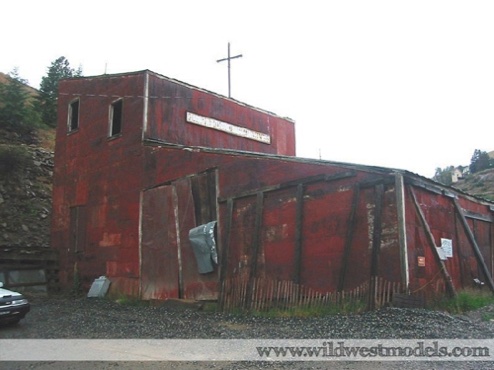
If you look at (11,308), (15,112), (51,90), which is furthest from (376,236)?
(51,90)

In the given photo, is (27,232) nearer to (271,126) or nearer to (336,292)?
(271,126)

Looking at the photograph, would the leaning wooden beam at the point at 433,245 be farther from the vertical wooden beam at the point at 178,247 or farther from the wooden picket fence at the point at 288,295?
the vertical wooden beam at the point at 178,247

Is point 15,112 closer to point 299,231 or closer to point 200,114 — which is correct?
point 200,114

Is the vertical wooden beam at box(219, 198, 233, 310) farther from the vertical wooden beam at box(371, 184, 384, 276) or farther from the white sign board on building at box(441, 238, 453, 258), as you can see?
the white sign board on building at box(441, 238, 453, 258)

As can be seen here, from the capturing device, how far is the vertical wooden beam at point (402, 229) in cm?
941

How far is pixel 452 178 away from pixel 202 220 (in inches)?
1867

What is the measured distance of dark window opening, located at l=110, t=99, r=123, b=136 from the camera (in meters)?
18.1

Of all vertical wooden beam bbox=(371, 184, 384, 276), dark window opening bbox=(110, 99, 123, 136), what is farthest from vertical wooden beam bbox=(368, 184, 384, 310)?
dark window opening bbox=(110, 99, 123, 136)

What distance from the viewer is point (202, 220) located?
13.7 m

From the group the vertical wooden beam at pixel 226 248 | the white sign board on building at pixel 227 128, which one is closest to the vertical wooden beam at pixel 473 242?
the vertical wooden beam at pixel 226 248

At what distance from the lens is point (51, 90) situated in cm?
4472

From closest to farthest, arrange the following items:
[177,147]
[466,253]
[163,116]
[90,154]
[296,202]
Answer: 1. [296,202]
2. [466,253]
3. [177,147]
4. [163,116]
5. [90,154]

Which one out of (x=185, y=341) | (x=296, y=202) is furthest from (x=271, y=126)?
(x=185, y=341)

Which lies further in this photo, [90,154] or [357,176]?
[90,154]
